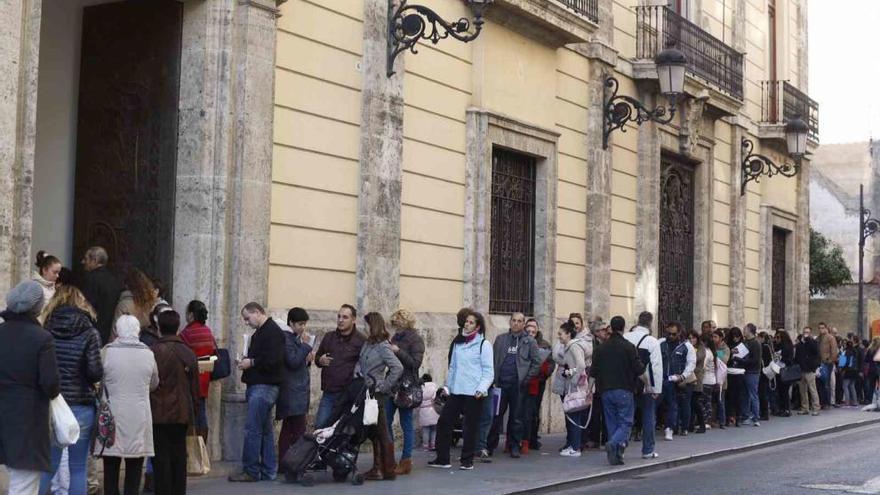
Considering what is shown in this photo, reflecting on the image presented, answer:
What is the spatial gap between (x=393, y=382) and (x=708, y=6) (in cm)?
1455

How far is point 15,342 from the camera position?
864cm

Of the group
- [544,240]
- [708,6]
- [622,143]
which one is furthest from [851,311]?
[544,240]

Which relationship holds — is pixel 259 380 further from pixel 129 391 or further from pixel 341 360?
pixel 129 391

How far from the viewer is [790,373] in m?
24.5

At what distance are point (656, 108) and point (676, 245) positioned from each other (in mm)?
3141

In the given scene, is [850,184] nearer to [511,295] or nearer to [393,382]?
[511,295]

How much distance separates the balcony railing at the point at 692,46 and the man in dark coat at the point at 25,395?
15.3 metres

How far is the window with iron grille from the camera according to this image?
1855 centimetres

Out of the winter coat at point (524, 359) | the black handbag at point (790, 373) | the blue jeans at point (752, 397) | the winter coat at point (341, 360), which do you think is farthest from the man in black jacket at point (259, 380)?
the black handbag at point (790, 373)

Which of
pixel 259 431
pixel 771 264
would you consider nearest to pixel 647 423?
pixel 259 431

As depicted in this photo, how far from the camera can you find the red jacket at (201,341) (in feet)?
41.1

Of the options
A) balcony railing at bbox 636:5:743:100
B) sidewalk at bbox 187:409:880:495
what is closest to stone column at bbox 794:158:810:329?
balcony railing at bbox 636:5:743:100

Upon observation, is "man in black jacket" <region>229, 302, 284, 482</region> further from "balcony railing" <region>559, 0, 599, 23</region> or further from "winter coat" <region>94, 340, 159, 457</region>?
"balcony railing" <region>559, 0, 599, 23</region>

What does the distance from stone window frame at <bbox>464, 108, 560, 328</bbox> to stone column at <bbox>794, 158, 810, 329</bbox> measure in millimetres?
11877
